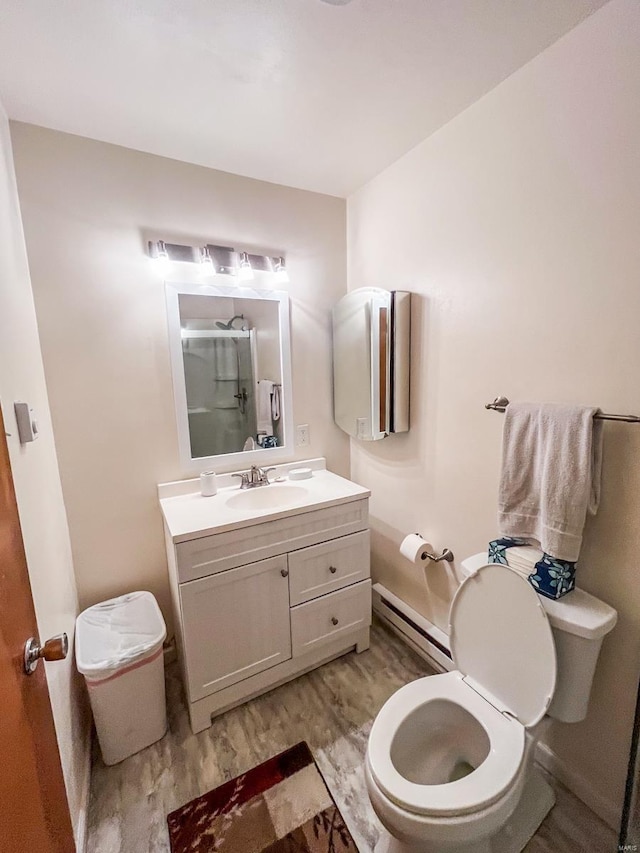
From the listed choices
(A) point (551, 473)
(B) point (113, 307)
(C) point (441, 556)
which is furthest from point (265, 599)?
(B) point (113, 307)

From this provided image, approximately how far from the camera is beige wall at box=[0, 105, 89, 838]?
3.16 ft

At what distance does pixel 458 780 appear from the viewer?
1000 millimetres

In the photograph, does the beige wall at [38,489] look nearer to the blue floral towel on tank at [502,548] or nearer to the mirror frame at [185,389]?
the mirror frame at [185,389]

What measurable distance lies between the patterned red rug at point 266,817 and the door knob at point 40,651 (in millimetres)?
940

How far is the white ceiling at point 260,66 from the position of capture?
97 centimetres

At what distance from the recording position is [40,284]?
144 centimetres

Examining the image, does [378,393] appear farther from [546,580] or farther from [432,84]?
[432,84]

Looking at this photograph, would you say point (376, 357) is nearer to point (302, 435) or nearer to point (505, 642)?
point (302, 435)

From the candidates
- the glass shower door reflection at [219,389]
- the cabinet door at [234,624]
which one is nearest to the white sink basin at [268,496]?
the glass shower door reflection at [219,389]

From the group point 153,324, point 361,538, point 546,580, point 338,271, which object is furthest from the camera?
point 338,271

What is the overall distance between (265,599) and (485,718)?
880mm

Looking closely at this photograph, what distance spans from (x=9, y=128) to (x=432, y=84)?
1539 millimetres

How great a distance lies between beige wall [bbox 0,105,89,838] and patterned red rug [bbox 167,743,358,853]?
356 mm

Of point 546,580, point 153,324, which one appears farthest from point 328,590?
point 153,324
